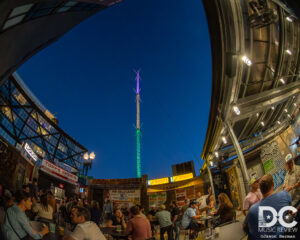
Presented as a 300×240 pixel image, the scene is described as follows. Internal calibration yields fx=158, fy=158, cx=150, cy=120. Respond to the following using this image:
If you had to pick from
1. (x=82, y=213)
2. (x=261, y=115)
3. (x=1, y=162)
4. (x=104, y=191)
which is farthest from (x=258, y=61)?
(x=104, y=191)

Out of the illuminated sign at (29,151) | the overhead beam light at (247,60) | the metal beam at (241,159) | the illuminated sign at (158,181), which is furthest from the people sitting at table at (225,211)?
the illuminated sign at (158,181)

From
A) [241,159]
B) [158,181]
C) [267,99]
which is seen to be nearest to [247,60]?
→ [267,99]

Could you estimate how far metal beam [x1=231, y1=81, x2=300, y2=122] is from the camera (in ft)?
31.1

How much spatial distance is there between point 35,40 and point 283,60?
1422cm

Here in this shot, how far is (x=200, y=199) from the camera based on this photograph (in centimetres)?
1022

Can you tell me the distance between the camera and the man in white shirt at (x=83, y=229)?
2.46 m

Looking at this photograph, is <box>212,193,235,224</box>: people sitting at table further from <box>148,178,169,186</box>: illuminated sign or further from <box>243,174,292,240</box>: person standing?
<box>148,178,169,186</box>: illuminated sign

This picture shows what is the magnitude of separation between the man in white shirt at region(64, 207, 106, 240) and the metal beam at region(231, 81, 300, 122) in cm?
971

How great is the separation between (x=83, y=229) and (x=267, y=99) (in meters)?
11.6

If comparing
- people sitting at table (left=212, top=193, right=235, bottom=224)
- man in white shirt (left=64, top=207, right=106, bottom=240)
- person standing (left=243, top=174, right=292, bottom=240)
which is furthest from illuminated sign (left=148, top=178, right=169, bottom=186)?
man in white shirt (left=64, top=207, right=106, bottom=240)

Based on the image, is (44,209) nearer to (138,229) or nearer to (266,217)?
(138,229)

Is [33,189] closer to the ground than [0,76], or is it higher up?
closer to the ground

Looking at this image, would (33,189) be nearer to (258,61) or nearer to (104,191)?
(104,191)

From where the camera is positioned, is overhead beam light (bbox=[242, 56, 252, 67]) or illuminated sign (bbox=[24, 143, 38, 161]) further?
illuminated sign (bbox=[24, 143, 38, 161])
